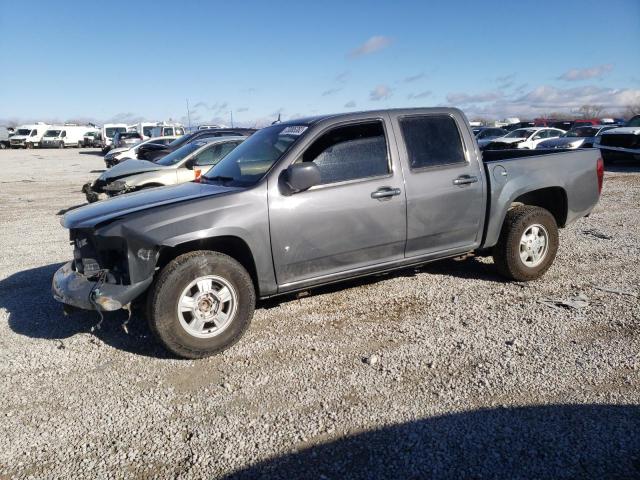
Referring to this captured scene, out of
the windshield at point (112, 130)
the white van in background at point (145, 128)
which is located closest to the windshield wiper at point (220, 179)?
the white van in background at point (145, 128)

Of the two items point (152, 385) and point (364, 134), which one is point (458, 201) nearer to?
point (364, 134)

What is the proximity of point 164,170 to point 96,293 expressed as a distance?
619cm

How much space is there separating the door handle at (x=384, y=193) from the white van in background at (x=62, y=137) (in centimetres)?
5192

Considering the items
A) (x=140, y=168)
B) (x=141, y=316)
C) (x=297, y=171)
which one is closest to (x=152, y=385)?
(x=141, y=316)

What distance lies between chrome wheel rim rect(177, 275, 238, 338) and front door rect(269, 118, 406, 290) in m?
0.46

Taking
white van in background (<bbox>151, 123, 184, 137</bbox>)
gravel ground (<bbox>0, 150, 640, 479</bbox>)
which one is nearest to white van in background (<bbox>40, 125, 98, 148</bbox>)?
white van in background (<bbox>151, 123, 184, 137</bbox>)

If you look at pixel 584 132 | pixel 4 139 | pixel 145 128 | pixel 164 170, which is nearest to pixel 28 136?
pixel 4 139

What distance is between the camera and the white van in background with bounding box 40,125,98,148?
48344 mm

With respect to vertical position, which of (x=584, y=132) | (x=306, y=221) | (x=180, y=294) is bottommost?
(x=180, y=294)

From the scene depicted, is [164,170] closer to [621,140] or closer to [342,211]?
[342,211]

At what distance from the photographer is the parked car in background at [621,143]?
1678 centimetres

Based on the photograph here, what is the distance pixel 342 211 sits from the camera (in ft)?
13.5

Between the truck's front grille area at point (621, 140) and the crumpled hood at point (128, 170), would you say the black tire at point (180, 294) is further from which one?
the truck's front grille area at point (621, 140)

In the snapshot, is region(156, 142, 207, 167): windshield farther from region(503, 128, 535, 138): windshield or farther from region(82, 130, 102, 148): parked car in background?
region(82, 130, 102, 148): parked car in background
